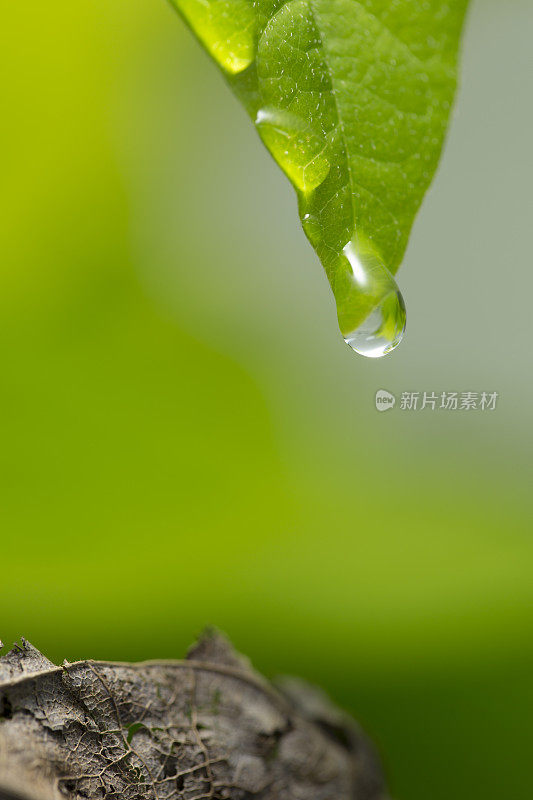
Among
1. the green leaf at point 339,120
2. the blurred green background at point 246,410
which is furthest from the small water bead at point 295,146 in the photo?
the blurred green background at point 246,410

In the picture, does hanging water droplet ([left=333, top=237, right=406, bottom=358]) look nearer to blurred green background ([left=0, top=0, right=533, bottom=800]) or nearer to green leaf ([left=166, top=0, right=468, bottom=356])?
green leaf ([left=166, top=0, right=468, bottom=356])

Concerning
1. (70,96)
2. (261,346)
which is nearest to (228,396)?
(261,346)

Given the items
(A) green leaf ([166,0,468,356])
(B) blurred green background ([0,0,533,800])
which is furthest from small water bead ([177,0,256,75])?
(B) blurred green background ([0,0,533,800])

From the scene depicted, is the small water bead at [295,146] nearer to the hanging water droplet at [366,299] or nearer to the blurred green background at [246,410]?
the hanging water droplet at [366,299]

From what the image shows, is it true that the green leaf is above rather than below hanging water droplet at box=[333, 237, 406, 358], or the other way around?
above

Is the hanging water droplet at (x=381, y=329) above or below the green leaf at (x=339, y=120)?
below

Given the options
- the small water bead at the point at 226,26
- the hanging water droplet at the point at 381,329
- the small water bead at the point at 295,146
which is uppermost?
the small water bead at the point at 226,26

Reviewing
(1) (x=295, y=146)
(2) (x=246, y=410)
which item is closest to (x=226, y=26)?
(1) (x=295, y=146)

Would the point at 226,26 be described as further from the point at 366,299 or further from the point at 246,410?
the point at 246,410
